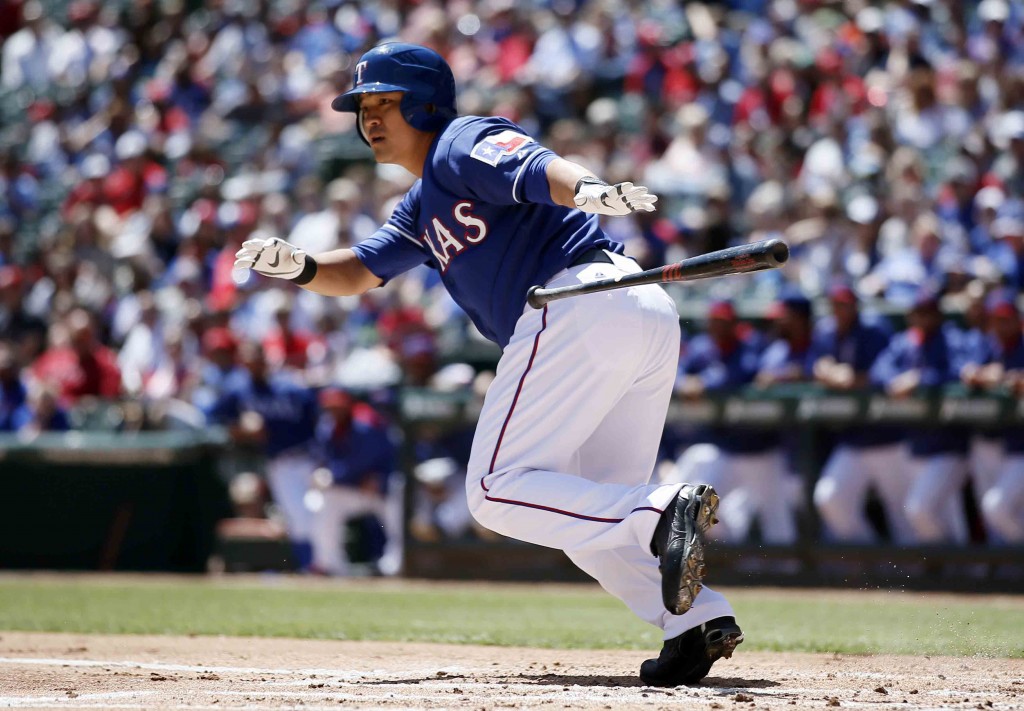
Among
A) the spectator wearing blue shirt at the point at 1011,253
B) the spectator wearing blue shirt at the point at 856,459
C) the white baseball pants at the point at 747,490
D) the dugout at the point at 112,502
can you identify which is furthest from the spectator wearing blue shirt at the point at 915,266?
the dugout at the point at 112,502

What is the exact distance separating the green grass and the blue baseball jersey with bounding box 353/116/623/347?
1649mm

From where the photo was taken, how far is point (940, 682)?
4.19 meters

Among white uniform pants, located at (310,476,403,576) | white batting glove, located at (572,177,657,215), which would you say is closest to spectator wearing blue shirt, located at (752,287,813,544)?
white uniform pants, located at (310,476,403,576)

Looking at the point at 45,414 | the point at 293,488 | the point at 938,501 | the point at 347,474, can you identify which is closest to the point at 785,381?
the point at 938,501

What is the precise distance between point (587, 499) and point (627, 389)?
15.3 inches

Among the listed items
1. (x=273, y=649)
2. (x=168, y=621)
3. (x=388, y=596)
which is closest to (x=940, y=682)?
(x=273, y=649)

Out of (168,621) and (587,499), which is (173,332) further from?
(587,499)

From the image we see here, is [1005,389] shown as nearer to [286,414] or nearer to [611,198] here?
[286,414]

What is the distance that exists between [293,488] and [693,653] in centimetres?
645

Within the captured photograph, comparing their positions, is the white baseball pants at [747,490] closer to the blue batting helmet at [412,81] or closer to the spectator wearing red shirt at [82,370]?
the blue batting helmet at [412,81]

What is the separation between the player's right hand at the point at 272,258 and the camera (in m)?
4.67

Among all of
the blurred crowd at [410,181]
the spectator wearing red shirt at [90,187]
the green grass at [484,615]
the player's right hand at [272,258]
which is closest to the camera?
the player's right hand at [272,258]

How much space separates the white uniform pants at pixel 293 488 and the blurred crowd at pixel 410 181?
1.3 inches

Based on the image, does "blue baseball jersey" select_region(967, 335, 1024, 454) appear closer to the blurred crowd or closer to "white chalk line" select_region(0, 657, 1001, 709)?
the blurred crowd
